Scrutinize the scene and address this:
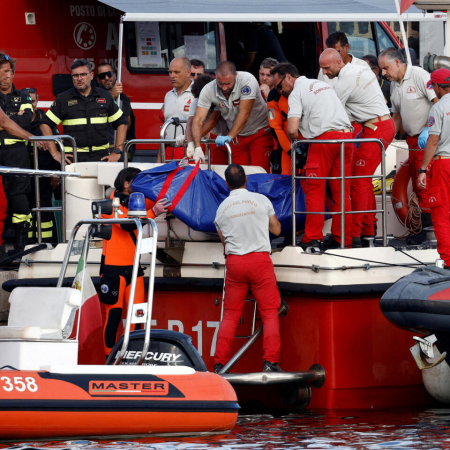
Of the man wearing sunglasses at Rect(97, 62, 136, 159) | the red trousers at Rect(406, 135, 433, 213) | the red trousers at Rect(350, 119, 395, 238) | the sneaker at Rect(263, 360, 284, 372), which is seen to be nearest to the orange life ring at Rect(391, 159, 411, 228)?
the red trousers at Rect(406, 135, 433, 213)

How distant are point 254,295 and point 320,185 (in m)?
1.00

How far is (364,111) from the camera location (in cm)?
858

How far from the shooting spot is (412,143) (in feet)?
Result: 28.8

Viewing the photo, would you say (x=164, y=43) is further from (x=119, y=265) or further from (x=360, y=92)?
(x=119, y=265)

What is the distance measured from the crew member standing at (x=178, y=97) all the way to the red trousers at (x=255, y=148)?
0.75m

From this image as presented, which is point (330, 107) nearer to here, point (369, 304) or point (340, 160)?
point (340, 160)

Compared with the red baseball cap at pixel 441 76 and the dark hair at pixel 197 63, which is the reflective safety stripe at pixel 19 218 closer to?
the dark hair at pixel 197 63

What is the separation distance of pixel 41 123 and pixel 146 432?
402 cm

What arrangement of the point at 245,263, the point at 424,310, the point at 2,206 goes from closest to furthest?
the point at 424,310 → the point at 245,263 → the point at 2,206

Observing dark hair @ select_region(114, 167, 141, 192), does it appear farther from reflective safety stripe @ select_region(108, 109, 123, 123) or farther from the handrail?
reflective safety stripe @ select_region(108, 109, 123, 123)

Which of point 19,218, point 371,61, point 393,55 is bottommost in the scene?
point 19,218

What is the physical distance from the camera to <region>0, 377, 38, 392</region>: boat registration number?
622cm

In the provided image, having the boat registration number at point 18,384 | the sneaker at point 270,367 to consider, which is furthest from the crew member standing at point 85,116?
the boat registration number at point 18,384

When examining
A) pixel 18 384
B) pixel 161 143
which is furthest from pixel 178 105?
pixel 18 384
